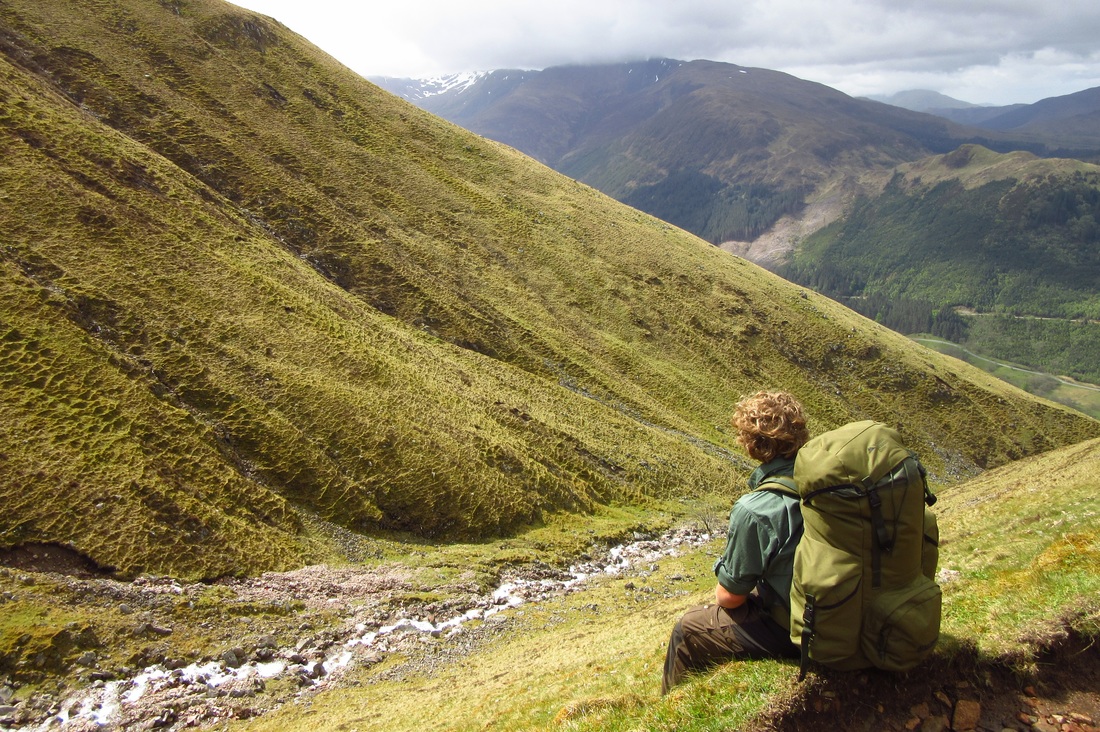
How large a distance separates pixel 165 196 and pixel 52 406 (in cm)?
3478

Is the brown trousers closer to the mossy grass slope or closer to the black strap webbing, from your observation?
the mossy grass slope

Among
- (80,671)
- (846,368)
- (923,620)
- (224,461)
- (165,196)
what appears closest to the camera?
(923,620)

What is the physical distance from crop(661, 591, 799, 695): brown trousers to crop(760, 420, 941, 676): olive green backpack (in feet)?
5.06

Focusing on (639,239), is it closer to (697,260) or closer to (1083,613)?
(697,260)

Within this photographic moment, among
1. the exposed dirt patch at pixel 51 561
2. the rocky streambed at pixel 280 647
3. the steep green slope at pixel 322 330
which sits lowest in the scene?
the rocky streambed at pixel 280 647

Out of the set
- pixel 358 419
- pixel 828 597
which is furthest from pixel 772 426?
pixel 358 419

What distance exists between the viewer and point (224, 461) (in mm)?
40469

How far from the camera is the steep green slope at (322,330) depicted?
1497 inches

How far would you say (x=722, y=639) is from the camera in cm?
1012

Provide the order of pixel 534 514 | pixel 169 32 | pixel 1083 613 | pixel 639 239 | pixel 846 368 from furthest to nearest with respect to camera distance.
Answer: pixel 639 239 < pixel 846 368 < pixel 169 32 < pixel 534 514 < pixel 1083 613

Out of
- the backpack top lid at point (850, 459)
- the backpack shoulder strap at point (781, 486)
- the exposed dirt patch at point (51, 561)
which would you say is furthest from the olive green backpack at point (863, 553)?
the exposed dirt patch at point (51, 561)

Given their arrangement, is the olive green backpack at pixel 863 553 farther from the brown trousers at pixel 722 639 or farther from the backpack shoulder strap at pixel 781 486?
the brown trousers at pixel 722 639

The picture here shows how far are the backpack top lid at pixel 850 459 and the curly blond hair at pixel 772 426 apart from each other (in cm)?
116

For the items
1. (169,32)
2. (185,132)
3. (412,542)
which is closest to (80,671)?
(412,542)
